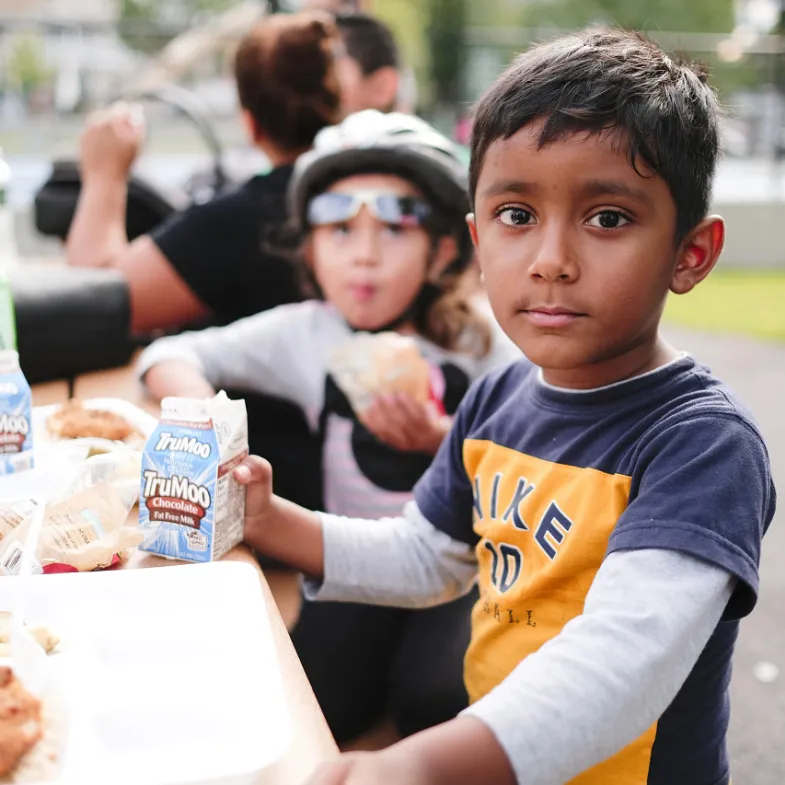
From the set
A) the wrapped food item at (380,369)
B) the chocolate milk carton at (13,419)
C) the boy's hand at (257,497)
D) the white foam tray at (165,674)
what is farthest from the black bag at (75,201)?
the white foam tray at (165,674)

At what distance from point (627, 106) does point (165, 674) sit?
2.61ft

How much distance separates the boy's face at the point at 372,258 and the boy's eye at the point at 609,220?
0.93 m

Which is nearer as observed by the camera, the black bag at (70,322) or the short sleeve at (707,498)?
the short sleeve at (707,498)

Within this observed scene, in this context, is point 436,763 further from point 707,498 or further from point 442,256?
point 442,256

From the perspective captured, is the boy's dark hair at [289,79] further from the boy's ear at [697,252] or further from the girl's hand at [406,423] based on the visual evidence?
the boy's ear at [697,252]

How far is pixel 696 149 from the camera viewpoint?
114 centimetres

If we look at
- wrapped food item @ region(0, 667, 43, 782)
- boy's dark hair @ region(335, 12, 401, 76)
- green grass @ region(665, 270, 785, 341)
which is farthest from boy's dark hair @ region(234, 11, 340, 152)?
green grass @ region(665, 270, 785, 341)

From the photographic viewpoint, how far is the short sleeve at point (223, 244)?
249 cm

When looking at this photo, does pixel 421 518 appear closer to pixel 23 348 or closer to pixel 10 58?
pixel 23 348

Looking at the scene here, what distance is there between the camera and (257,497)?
4.18 feet

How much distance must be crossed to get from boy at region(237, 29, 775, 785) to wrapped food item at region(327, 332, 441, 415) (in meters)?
0.43

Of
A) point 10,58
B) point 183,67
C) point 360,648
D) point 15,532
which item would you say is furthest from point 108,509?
point 10,58

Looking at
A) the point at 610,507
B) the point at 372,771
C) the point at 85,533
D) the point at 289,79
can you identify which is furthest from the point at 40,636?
the point at 289,79

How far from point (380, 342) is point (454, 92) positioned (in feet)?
33.8
